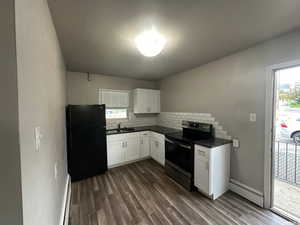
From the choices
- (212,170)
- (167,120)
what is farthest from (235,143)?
(167,120)

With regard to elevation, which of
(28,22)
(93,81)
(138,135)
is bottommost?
(138,135)

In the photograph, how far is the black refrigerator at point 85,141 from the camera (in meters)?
2.67

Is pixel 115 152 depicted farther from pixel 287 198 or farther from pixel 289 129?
pixel 289 129

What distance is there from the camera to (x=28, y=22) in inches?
28.5

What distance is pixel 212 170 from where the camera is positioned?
2.06 meters

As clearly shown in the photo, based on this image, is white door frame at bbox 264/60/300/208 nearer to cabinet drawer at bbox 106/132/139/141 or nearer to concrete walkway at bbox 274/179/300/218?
concrete walkway at bbox 274/179/300/218

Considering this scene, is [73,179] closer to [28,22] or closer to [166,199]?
[166,199]

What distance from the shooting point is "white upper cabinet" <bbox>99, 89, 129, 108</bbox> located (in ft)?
12.1

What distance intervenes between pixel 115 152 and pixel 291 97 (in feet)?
11.8

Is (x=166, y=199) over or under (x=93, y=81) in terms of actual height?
under

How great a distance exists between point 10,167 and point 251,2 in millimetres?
2030

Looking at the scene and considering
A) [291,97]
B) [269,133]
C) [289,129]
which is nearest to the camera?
[269,133]

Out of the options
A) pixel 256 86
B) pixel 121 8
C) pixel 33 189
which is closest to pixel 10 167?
pixel 33 189

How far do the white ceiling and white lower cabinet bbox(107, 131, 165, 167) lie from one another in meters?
1.99
